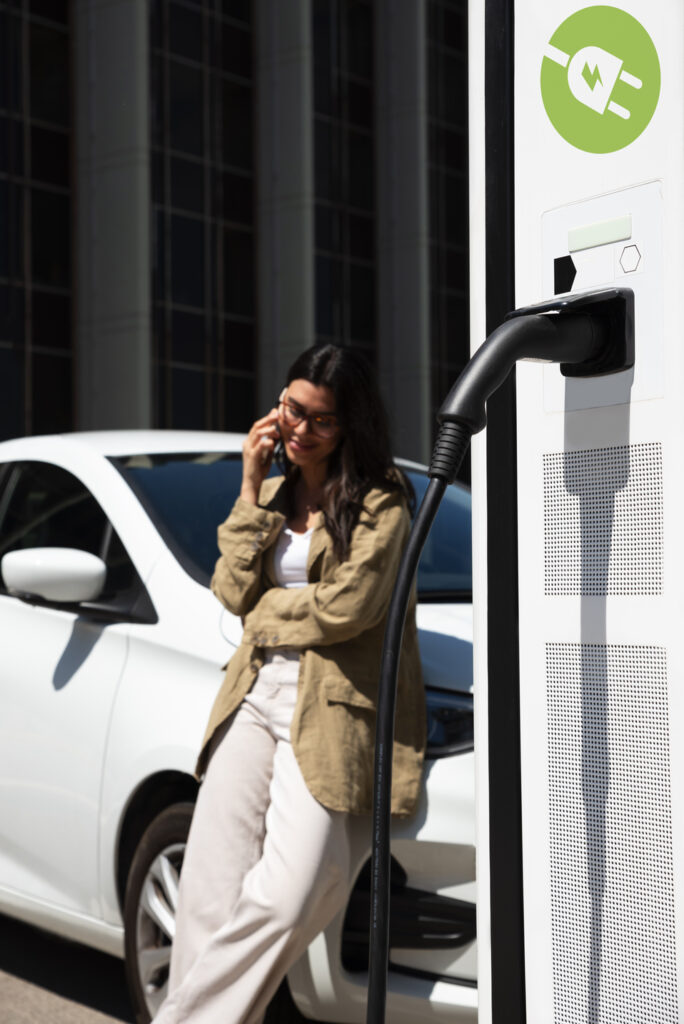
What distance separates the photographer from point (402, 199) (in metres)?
28.8

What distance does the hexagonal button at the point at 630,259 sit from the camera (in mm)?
1306

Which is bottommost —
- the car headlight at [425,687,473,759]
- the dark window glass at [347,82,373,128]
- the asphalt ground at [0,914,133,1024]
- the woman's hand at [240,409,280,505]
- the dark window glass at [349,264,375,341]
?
the asphalt ground at [0,914,133,1024]

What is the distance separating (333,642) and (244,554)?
34 centimetres

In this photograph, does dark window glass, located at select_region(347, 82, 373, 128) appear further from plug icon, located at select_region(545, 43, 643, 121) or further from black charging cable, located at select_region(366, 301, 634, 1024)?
black charging cable, located at select_region(366, 301, 634, 1024)

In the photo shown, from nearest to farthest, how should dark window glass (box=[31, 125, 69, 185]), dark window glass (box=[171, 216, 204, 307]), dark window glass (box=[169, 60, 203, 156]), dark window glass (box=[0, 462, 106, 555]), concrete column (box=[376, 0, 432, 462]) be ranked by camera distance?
dark window glass (box=[0, 462, 106, 555]), dark window glass (box=[31, 125, 69, 185]), dark window glass (box=[171, 216, 204, 307]), dark window glass (box=[169, 60, 203, 156]), concrete column (box=[376, 0, 432, 462])

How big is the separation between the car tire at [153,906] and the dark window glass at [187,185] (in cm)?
2209

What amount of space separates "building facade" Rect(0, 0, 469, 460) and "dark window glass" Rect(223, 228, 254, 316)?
0.13 feet

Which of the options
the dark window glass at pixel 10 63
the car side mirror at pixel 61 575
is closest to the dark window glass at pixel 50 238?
the dark window glass at pixel 10 63

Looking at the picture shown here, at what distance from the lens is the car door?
12.6ft

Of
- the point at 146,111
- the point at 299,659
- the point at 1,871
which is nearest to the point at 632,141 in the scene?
the point at 299,659

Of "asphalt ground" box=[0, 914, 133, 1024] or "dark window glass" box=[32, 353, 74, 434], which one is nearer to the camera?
"asphalt ground" box=[0, 914, 133, 1024]

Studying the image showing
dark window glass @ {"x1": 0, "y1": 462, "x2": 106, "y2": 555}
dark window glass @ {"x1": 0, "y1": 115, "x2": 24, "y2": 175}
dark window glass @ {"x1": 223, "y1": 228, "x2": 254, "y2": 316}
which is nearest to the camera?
dark window glass @ {"x1": 0, "y1": 462, "x2": 106, "y2": 555}

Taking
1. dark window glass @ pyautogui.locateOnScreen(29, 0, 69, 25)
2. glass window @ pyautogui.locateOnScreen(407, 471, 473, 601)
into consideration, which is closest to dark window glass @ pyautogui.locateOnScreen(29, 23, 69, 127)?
dark window glass @ pyautogui.locateOnScreen(29, 0, 69, 25)

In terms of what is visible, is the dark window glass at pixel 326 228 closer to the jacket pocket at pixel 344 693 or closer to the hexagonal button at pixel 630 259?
the jacket pocket at pixel 344 693
